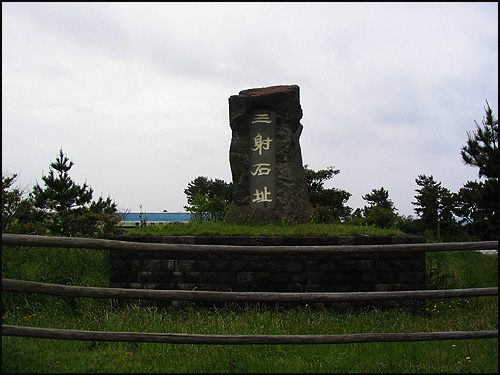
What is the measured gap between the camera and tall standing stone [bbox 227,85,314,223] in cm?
796

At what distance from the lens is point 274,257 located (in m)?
5.77

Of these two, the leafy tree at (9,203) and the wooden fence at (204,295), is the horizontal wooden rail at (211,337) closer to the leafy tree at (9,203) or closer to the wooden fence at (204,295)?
the wooden fence at (204,295)

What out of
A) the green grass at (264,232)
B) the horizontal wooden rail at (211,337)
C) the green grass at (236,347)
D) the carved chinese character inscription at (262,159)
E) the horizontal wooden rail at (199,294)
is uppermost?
the carved chinese character inscription at (262,159)

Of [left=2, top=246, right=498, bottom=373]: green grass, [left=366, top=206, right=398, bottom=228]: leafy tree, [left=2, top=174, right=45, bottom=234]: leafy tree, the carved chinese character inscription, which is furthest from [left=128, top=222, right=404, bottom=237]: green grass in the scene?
[left=366, top=206, right=398, bottom=228]: leafy tree

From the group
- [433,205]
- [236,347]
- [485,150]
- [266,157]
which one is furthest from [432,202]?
[236,347]

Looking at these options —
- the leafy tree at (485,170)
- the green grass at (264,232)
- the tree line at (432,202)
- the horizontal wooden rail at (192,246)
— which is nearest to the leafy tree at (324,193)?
the tree line at (432,202)

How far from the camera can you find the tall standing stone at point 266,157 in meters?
7.96

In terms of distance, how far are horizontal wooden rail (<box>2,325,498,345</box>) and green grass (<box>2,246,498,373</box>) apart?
242mm

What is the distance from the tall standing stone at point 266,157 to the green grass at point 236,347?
2.80 metres

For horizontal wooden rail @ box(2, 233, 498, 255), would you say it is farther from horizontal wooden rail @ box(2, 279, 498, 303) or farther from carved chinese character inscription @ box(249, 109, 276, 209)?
carved chinese character inscription @ box(249, 109, 276, 209)

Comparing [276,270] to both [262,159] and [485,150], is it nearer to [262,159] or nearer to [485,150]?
[262,159]

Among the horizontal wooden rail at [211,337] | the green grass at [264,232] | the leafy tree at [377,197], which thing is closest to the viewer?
the horizontal wooden rail at [211,337]

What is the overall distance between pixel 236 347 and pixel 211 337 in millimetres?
570

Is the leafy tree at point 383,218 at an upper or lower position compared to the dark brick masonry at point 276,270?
upper
